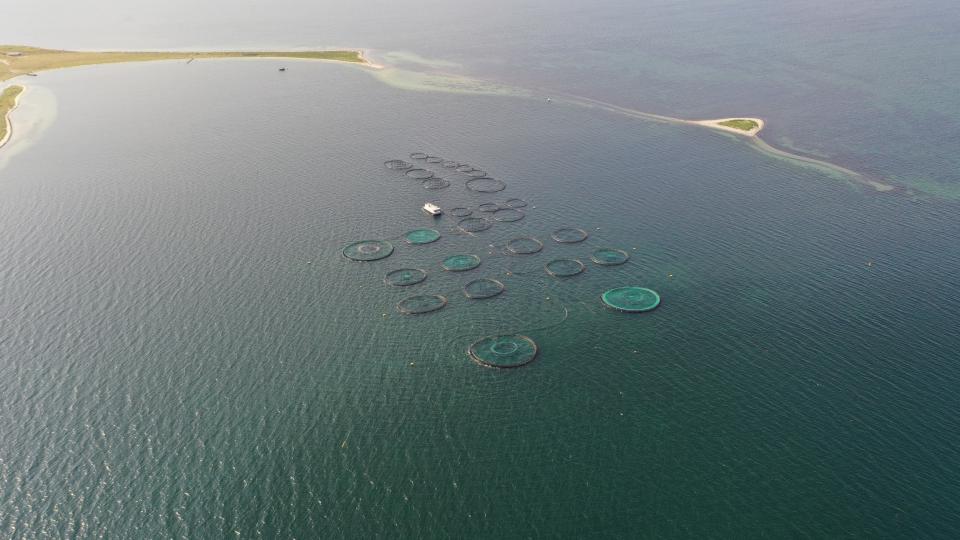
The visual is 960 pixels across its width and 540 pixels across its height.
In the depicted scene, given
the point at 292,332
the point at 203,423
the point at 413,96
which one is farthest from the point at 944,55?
the point at 203,423

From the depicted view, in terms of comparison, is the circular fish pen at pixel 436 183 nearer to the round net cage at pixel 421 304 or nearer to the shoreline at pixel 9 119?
the round net cage at pixel 421 304

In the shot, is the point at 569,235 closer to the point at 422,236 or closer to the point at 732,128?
the point at 422,236

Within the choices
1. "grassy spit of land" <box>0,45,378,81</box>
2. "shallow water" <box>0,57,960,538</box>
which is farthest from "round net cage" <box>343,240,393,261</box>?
"grassy spit of land" <box>0,45,378,81</box>

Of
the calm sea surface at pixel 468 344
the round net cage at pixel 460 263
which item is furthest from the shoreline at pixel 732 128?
the round net cage at pixel 460 263

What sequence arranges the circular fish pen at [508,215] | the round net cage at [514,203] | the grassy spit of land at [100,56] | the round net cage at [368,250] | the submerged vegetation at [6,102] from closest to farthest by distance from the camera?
the round net cage at [368,250]
the circular fish pen at [508,215]
the round net cage at [514,203]
the submerged vegetation at [6,102]
the grassy spit of land at [100,56]

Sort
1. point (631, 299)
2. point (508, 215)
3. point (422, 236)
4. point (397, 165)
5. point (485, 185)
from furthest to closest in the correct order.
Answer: point (397, 165) < point (485, 185) < point (508, 215) < point (422, 236) < point (631, 299)

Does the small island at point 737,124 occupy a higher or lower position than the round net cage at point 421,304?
higher

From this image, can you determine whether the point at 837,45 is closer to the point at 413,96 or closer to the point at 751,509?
the point at 413,96

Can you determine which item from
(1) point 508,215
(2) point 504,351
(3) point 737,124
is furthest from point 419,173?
(3) point 737,124

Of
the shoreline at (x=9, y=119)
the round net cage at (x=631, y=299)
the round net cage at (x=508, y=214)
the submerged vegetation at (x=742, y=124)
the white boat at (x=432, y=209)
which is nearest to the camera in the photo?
the round net cage at (x=631, y=299)
